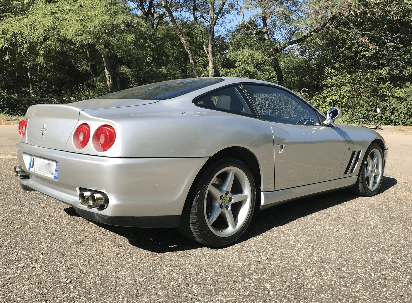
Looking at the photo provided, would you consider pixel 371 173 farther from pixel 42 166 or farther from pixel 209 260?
pixel 42 166

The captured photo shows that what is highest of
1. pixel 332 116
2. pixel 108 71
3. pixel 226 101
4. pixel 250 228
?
pixel 108 71

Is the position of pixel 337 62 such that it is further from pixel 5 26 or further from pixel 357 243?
pixel 357 243

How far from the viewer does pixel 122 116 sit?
2949mm

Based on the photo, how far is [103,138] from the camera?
9.37 ft

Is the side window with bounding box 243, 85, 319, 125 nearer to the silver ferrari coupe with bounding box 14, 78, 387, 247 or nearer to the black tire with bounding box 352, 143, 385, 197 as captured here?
the silver ferrari coupe with bounding box 14, 78, 387, 247

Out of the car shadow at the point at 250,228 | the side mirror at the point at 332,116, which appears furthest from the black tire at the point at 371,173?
the side mirror at the point at 332,116

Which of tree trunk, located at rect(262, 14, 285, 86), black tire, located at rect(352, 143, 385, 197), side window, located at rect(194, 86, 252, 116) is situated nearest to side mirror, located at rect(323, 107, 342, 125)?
black tire, located at rect(352, 143, 385, 197)

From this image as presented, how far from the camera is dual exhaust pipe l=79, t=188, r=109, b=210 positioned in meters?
2.86

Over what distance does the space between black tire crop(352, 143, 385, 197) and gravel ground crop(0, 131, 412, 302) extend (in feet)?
2.03

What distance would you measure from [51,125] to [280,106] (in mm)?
2187

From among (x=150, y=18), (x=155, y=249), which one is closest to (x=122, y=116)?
(x=155, y=249)

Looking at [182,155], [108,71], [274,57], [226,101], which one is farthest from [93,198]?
[274,57]

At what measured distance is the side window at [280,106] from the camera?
395 cm

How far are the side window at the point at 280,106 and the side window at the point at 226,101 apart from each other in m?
0.16
